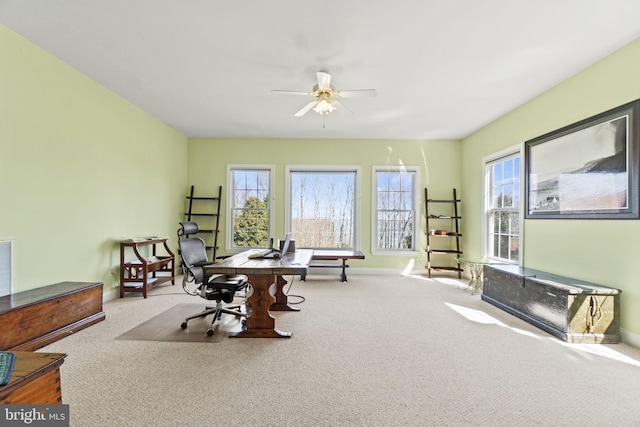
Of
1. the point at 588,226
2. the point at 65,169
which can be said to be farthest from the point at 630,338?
the point at 65,169

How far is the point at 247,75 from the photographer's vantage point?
11.2 ft

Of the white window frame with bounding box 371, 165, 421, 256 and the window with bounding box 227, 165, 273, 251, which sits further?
the window with bounding box 227, 165, 273, 251

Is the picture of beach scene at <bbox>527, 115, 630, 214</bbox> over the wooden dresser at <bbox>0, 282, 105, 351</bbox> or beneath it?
over

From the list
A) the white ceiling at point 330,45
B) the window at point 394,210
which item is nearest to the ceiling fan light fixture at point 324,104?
the white ceiling at point 330,45

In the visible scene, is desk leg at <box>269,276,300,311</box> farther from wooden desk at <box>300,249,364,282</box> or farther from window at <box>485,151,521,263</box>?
window at <box>485,151,521,263</box>

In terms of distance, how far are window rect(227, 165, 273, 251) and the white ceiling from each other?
201 centimetres

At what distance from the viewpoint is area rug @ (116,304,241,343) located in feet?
9.28

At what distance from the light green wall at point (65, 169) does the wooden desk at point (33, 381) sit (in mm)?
2147

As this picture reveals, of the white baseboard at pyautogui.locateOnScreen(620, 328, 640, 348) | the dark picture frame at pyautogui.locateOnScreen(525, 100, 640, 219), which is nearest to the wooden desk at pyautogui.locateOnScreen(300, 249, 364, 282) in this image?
the dark picture frame at pyautogui.locateOnScreen(525, 100, 640, 219)

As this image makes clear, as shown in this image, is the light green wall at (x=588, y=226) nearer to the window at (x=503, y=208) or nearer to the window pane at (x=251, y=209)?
the window at (x=503, y=208)

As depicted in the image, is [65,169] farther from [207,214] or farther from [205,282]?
[207,214]

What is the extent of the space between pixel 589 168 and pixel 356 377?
3.21 m

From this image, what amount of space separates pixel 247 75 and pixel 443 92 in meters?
2.49

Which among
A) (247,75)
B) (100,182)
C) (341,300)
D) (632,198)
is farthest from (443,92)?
(100,182)
